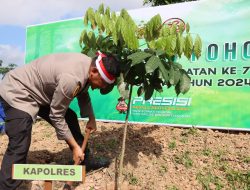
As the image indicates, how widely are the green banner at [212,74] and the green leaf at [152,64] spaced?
181cm

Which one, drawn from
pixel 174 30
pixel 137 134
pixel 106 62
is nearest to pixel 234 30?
pixel 174 30

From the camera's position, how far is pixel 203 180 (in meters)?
3.68

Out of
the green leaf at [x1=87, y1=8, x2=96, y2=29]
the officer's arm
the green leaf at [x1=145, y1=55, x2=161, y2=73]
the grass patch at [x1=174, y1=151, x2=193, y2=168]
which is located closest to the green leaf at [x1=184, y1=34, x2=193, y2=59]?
the green leaf at [x1=145, y1=55, x2=161, y2=73]

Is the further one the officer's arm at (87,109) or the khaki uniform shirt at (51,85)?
the officer's arm at (87,109)

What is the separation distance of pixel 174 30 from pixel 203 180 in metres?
1.56

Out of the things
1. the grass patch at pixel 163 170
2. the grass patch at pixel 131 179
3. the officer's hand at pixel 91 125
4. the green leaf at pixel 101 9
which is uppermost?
the green leaf at pixel 101 9

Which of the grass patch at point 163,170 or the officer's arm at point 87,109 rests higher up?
the officer's arm at point 87,109

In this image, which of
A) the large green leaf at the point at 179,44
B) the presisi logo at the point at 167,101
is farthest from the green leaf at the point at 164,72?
the presisi logo at the point at 167,101

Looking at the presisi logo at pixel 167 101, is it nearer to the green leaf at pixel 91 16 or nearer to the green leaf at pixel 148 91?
the green leaf at pixel 148 91

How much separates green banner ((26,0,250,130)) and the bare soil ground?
0.65 ft

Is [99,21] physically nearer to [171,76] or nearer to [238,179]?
[171,76]

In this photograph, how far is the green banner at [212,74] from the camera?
4418 millimetres

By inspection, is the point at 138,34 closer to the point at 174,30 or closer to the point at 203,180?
the point at 174,30

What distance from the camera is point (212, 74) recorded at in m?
4.62
